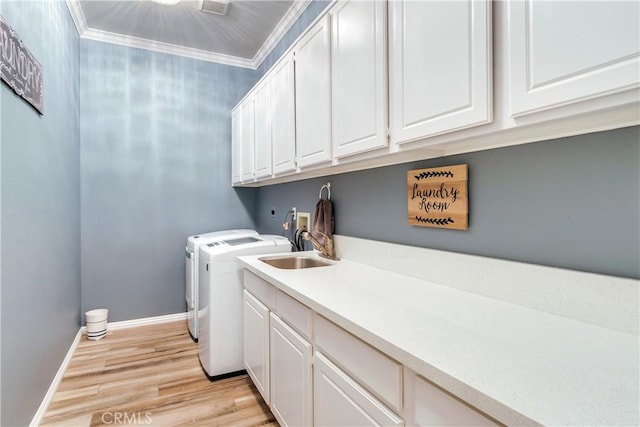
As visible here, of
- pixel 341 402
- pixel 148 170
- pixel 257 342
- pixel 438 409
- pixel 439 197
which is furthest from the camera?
pixel 148 170

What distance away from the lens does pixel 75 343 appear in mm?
2754

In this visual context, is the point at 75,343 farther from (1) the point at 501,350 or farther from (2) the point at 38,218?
(1) the point at 501,350

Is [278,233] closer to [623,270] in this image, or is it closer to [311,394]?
[311,394]

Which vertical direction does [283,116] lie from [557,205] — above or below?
above

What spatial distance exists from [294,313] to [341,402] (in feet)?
1.37

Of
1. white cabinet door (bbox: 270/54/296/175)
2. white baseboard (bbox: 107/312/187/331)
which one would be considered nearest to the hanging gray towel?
white cabinet door (bbox: 270/54/296/175)

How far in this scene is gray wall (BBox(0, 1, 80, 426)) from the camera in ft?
4.76

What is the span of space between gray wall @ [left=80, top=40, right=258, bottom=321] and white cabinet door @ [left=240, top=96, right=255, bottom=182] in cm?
57

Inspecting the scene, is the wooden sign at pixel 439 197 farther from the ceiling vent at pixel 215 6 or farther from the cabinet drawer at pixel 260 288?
the ceiling vent at pixel 215 6

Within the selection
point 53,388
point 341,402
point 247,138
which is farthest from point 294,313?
point 247,138

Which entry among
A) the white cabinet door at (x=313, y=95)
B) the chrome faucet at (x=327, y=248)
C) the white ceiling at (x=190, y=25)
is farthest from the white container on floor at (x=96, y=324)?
the white ceiling at (x=190, y=25)

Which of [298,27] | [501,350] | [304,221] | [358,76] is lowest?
[501,350]

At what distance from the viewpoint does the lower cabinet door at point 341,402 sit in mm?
922

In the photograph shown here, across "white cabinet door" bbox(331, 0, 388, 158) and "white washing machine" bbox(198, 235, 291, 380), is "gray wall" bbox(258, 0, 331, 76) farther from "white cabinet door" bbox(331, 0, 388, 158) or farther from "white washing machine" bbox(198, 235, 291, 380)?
"white washing machine" bbox(198, 235, 291, 380)
